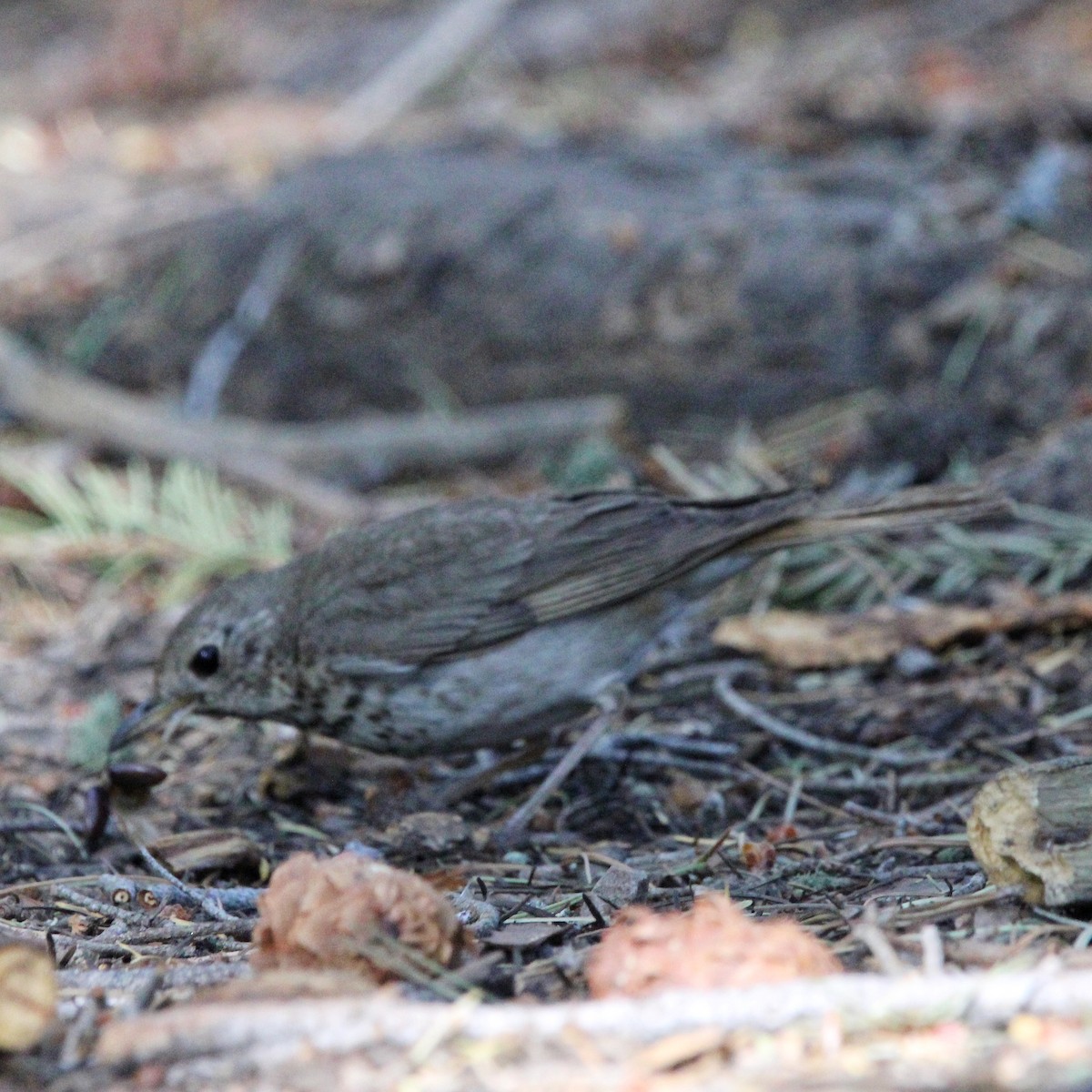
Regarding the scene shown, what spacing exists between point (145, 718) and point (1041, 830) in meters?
2.82

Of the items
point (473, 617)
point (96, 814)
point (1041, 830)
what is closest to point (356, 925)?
point (1041, 830)

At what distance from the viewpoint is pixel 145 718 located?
4.72m

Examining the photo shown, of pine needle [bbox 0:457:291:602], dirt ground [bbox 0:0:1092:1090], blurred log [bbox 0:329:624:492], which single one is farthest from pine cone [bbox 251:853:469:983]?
blurred log [bbox 0:329:624:492]

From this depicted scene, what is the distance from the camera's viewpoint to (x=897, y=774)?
4.32m

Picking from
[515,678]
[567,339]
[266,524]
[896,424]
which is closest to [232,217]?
[567,339]

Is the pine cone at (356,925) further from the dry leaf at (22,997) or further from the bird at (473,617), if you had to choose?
the bird at (473,617)

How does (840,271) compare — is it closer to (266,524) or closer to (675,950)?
(266,524)

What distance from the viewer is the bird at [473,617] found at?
4680 millimetres

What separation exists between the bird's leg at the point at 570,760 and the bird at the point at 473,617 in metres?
0.05

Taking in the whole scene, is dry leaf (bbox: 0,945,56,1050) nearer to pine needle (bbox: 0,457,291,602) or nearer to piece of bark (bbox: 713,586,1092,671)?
piece of bark (bbox: 713,586,1092,671)

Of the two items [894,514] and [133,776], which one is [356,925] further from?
[894,514]

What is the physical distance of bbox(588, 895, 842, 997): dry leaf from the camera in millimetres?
2314

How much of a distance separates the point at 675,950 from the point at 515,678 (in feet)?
7.92

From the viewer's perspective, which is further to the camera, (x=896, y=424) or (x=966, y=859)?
(x=896, y=424)
